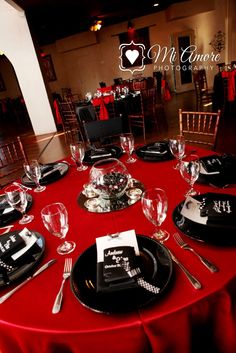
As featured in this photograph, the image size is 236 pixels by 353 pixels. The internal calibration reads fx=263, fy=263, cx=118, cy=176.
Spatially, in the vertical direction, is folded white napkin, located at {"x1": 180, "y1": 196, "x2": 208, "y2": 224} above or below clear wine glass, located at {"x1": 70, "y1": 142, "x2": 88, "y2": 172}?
below

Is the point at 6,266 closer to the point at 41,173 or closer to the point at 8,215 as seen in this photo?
the point at 8,215

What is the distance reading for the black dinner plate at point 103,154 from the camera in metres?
1.86

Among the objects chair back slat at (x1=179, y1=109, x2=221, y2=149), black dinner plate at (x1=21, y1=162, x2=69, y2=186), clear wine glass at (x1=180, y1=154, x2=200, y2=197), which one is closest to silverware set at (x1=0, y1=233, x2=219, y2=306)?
clear wine glass at (x1=180, y1=154, x2=200, y2=197)

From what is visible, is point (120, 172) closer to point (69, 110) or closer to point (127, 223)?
point (127, 223)

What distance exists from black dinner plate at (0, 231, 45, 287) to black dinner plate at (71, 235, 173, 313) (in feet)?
0.61

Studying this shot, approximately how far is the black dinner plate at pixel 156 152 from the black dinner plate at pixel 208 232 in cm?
68

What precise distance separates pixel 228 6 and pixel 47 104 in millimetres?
6703

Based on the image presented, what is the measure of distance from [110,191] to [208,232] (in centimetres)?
52

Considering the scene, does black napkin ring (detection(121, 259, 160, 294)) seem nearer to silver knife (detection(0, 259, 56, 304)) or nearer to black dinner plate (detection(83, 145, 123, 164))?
silver knife (detection(0, 259, 56, 304))

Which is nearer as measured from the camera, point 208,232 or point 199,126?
point 208,232

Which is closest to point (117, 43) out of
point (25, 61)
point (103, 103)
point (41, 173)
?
point (25, 61)

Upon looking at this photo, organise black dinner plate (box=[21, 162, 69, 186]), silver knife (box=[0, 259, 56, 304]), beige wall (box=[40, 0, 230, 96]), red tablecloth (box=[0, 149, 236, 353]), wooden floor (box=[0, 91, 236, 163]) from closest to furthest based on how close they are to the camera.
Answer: red tablecloth (box=[0, 149, 236, 353]) → silver knife (box=[0, 259, 56, 304]) → black dinner plate (box=[21, 162, 69, 186]) → wooden floor (box=[0, 91, 236, 163]) → beige wall (box=[40, 0, 230, 96])

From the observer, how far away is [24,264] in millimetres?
997

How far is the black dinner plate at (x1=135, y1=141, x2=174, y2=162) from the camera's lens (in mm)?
1694
